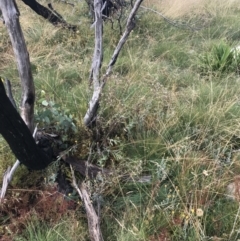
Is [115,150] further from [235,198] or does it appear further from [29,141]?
[235,198]

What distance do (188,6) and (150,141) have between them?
3718 mm

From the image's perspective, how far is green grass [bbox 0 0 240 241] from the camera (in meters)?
2.24

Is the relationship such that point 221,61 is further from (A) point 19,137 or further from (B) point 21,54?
(A) point 19,137

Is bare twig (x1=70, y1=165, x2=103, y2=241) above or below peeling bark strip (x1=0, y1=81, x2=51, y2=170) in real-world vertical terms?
below

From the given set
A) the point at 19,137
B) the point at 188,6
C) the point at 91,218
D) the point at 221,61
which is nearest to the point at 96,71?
the point at 19,137

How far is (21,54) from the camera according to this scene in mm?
2365

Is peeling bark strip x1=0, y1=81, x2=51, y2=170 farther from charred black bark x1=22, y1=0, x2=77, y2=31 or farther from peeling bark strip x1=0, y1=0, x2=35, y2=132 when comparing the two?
charred black bark x1=22, y1=0, x2=77, y2=31

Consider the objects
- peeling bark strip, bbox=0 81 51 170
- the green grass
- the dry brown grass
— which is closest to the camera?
peeling bark strip, bbox=0 81 51 170

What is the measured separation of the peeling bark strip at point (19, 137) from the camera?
2125 mm

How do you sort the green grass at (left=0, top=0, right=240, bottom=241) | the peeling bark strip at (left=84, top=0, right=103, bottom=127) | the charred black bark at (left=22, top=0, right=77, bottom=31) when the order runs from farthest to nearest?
the charred black bark at (left=22, top=0, right=77, bottom=31) → the peeling bark strip at (left=84, top=0, right=103, bottom=127) → the green grass at (left=0, top=0, right=240, bottom=241)

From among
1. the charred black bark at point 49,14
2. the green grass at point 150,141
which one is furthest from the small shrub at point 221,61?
the charred black bark at point 49,14

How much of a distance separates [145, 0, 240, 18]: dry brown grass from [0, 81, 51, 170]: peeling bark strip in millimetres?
3798

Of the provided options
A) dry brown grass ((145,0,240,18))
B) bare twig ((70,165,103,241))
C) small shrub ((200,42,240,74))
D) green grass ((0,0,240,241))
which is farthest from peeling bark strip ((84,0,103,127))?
dry brown grass ((145,0,240,18))

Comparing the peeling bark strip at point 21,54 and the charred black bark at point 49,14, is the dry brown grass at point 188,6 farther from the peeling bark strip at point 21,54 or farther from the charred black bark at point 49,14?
the peeling bark strip at point 21,54
